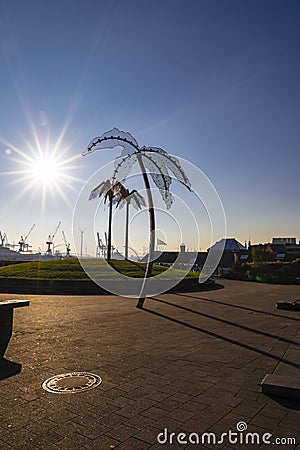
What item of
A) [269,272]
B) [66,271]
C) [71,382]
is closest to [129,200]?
[66,271]

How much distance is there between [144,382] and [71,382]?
112 centimetres

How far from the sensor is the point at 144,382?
563cm

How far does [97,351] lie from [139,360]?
43.0 inches

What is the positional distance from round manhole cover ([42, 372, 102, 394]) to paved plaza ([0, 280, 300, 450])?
4.8 inches

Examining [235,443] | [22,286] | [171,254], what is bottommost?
[235,443]

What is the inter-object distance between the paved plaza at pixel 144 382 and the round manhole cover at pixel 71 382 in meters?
0.12

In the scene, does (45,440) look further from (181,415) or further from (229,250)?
(229,250)

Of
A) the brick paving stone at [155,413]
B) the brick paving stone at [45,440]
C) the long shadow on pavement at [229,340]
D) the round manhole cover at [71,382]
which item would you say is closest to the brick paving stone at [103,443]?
the brick paving stone at [45,440]

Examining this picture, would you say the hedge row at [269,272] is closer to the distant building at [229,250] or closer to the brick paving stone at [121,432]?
the distant building at [229,250]

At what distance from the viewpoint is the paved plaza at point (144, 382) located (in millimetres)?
4004

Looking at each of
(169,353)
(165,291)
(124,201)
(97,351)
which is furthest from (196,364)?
(124,201)

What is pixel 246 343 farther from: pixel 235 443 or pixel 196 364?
pixel 235 443

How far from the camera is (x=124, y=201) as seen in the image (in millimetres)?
31844

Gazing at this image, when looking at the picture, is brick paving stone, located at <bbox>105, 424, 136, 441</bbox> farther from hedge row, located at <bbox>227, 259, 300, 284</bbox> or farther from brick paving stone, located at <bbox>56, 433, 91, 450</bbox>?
hedge row, located at <bbox>227, 259, 300, 284</bbox>
